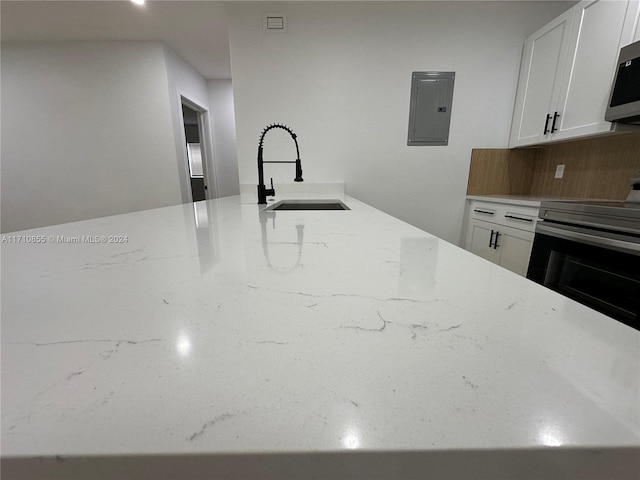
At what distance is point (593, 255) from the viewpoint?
132 centimetres

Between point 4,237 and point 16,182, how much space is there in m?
3.65

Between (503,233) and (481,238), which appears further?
(481,238)

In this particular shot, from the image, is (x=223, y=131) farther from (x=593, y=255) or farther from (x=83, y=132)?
(x=593, y=255)

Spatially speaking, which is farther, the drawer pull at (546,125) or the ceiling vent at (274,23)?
the ceiling vent at (274,23)

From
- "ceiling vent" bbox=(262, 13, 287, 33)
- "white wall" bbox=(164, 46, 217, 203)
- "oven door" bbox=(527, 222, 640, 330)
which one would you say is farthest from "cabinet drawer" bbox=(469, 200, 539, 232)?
"white wall" bbox=(164, 46, 217, 203)

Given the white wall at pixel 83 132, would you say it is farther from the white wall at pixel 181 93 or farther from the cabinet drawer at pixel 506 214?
the cabinet drawer at pixel 506 214

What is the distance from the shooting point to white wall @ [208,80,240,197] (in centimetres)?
388

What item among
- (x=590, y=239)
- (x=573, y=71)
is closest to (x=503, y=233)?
(x=590, y=239)

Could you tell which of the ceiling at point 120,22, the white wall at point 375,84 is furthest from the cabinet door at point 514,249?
the ceiling at point 120,22

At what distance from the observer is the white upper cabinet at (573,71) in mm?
1533

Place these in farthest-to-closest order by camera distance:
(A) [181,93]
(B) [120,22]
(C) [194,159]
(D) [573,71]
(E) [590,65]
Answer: (C) [194,159], (A) [181,93], (B) [120,22], (D) [573,71], (E) [590,65]

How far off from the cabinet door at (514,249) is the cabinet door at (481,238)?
8 cm

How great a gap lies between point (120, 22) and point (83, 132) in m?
1.24

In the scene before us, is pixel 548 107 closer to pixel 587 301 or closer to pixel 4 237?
pixel 587 301
